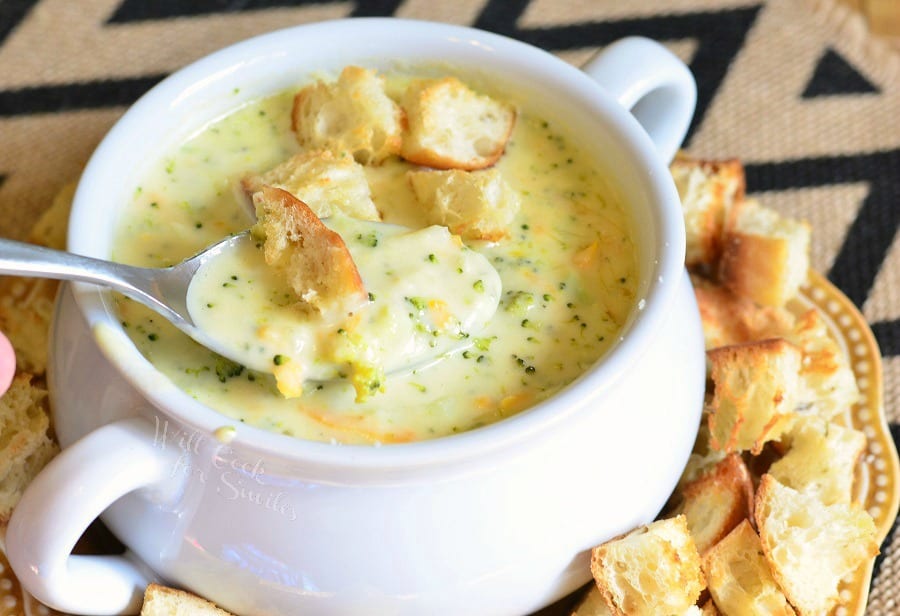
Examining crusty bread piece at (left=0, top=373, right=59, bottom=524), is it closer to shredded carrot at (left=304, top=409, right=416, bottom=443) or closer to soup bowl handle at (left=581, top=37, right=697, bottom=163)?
shredded carrot at (left=304, top=409, right=416, bottom=443)

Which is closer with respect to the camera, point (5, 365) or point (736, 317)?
point (5, 365)

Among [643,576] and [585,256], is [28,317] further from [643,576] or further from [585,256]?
[643,576]

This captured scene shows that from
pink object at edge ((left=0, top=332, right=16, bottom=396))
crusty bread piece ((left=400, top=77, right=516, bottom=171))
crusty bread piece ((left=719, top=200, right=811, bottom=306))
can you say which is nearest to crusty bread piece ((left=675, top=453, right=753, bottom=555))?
crusty bread piece ((left=719, top=200, right=811, bottom=306))

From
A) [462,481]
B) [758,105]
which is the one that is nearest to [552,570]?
[462,481]

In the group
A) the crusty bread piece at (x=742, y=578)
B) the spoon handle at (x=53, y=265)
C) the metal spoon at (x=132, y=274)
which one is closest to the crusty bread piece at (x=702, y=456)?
the crusty bread piece at (x=742, y=578)

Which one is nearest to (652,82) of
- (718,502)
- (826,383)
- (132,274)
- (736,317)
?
(736,317)

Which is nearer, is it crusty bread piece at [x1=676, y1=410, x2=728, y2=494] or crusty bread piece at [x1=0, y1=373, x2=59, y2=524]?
crusty bread piece at [x1=0, y1=373, x2=59, y2=524]

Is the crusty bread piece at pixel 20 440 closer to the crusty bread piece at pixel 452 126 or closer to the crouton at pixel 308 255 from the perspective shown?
the crouton at pixel 308 255
